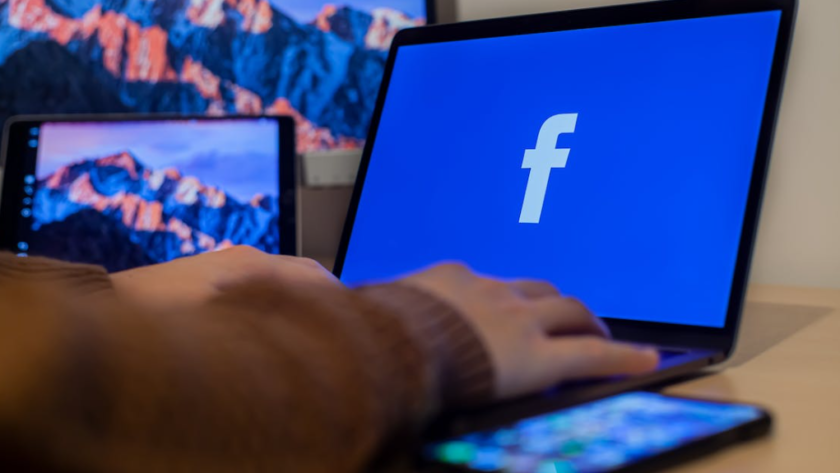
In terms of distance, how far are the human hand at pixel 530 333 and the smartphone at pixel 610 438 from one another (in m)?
0.02

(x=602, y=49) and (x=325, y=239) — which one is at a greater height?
(x=602, y=49)

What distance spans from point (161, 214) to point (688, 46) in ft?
2.19

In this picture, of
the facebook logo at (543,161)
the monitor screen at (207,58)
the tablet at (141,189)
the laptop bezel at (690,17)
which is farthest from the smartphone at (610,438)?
the monitor screen at (207,58)

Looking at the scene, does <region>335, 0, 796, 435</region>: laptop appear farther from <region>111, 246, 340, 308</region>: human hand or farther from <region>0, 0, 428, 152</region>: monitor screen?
<region>0, 0, 428, 152</region>: monitor screen

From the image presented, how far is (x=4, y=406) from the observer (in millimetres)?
293

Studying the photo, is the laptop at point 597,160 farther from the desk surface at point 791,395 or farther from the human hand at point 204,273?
the human hand at point 204,273

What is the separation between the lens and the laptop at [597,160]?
641 mm

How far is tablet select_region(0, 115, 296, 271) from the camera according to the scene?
1073mm

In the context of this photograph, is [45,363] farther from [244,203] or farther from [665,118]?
[244,203]

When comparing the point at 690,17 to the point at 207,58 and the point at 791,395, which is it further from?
the point at 207,58

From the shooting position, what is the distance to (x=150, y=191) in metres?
1.08

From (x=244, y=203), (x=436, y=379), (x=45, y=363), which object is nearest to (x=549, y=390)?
(x=436, y=379)

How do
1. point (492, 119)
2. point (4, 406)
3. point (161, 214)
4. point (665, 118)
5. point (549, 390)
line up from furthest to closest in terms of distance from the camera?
point (161, 214), point (492, 119), point (665, 118), point (549, 390), point (4, 406)

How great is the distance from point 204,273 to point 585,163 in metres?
0.32
